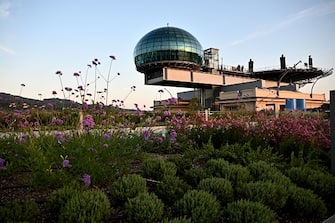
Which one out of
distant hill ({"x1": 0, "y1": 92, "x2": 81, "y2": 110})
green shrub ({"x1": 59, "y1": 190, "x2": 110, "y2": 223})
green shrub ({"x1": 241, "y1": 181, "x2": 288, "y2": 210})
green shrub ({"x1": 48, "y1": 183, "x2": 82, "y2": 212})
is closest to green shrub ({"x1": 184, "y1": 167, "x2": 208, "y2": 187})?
green shrub ({"x1": 241, "y1": 181, "x2": 288, "y2": 210})

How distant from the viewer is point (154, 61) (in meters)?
63.1

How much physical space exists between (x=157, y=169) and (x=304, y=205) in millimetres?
2110

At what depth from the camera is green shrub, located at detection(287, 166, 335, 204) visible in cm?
414

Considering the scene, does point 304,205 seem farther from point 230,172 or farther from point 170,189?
point 170,189

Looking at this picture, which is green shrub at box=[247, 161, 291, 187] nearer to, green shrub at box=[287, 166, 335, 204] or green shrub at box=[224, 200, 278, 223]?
green shrub at box=[287, 166, 335, 204]

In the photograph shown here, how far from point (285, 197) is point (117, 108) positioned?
14.5ft

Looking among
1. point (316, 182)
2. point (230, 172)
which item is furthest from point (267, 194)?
point (316, 182)

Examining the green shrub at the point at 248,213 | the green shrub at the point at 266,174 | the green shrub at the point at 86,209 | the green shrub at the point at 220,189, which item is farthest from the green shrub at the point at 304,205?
the green shrub at the point at 86,209

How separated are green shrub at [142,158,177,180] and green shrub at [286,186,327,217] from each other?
167 cm

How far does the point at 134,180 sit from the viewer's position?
368 centimetres

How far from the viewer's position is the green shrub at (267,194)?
137 inches

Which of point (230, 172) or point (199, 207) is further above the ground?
point (230, 172)

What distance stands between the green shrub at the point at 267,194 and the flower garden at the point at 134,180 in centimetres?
1

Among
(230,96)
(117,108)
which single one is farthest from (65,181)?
(230,96)
